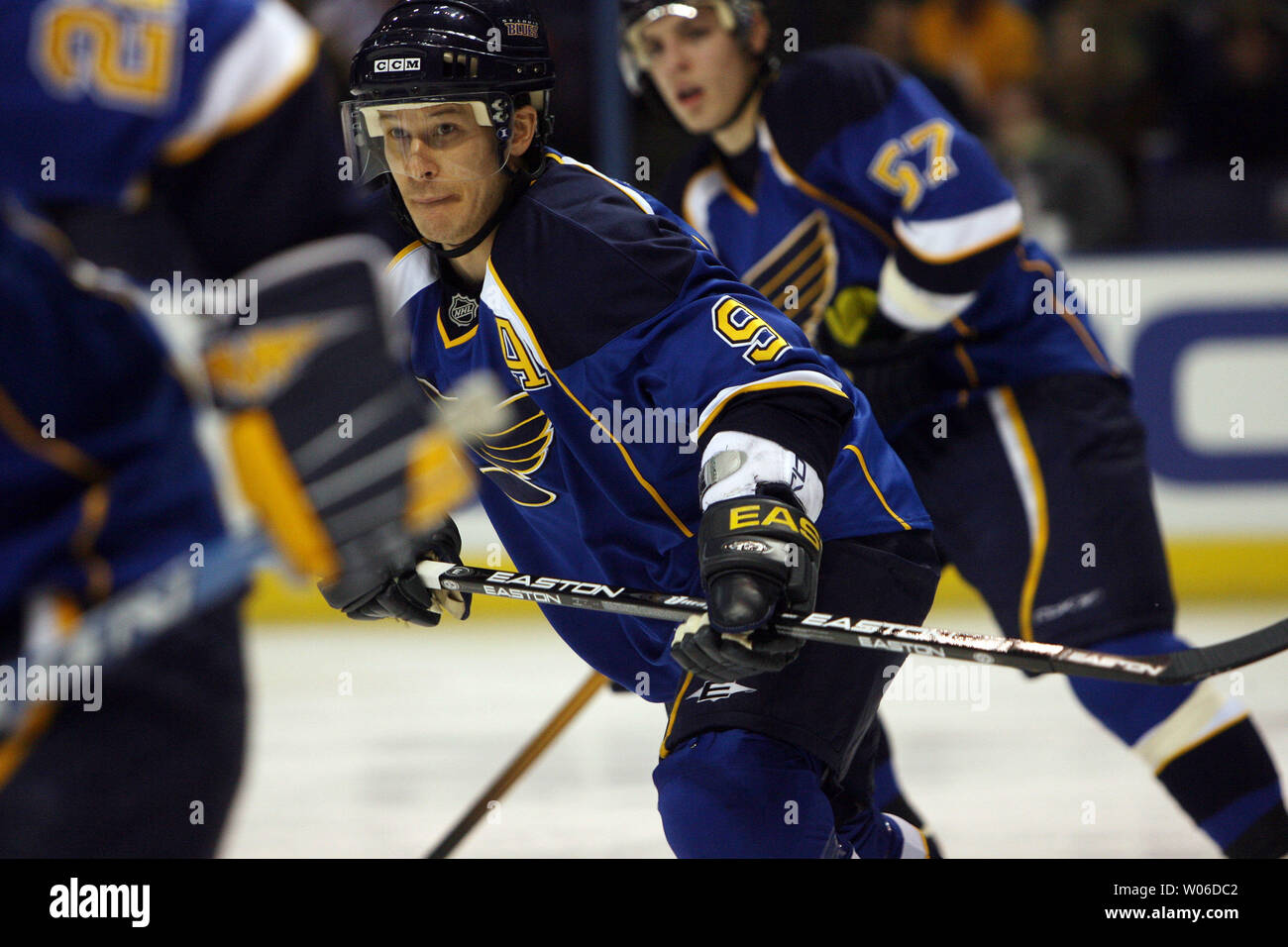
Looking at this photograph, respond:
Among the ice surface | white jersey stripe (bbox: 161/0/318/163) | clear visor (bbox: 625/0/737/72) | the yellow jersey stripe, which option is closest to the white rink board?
the ice surface

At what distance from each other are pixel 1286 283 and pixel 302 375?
14.0 ft

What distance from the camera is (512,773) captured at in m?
2.52

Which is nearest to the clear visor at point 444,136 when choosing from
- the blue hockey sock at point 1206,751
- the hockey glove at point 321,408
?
the hockey glove at point 321,408

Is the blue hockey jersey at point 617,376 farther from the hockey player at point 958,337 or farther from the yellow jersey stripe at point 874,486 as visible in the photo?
the hockey player at point 958,337

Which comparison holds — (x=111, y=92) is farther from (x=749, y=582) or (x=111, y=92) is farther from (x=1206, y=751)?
(x=1206, y=751)

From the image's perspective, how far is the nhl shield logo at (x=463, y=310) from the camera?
1837 millimetres

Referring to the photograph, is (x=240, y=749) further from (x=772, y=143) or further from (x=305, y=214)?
(x=772, y=143)

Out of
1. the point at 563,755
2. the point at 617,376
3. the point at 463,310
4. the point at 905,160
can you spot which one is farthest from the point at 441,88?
the point at 563,755

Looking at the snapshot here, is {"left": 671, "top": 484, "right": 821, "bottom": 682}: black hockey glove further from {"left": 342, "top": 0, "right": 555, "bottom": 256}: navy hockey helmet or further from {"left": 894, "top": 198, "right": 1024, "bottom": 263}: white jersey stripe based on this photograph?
{"left": 894, "top": 198, "right": 1024, "bottom": 263}: white jersey stripe

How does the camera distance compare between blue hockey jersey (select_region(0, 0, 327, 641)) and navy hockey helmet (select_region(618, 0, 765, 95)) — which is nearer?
blue hockey jersey (select_region(0, 0, 327, 641))

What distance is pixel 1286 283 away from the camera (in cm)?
477

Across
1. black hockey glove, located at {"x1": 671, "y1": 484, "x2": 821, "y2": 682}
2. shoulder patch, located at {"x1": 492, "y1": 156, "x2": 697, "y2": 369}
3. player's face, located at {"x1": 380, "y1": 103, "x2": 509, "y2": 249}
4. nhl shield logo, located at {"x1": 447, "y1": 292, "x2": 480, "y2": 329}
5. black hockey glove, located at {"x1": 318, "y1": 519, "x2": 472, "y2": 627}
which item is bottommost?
black hockey glove, located at {"x1": 318, "y1": 519, "x2": 472, "y2": 627}

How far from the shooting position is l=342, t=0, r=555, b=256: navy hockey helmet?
5.76 ft

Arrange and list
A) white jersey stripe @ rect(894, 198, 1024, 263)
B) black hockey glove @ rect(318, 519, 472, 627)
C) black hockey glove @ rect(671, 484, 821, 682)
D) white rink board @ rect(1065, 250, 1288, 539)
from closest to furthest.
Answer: black hockey glove @ rect(671, 484, 821, 682)
black hockey glove @ rect(318, 519, 472, 627)
white jersey stripe @ rect(894, 198, 1024, 263)
white rink board @ rect(1065, 250, 1288, 539)
